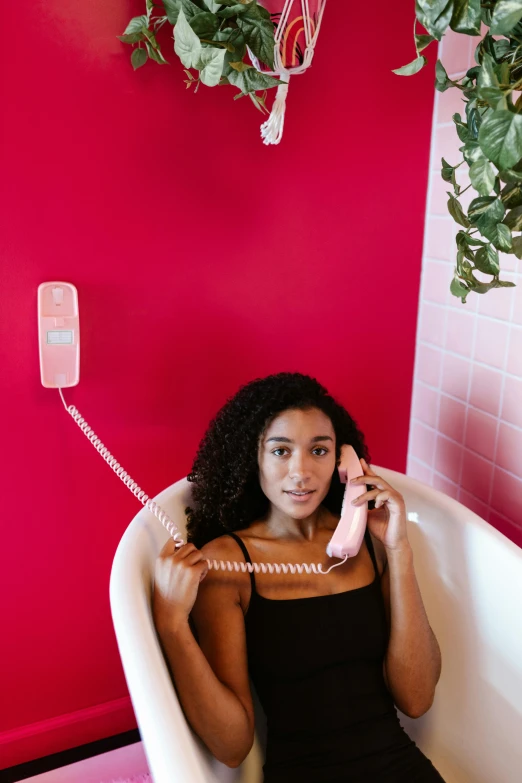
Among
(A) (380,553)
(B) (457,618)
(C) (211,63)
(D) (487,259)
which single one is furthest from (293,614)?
(C) (211,63)

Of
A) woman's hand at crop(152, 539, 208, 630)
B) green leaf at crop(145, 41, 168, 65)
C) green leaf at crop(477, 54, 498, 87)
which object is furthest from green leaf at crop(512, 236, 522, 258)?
green leaf at crop(145, 41, 168, 65)

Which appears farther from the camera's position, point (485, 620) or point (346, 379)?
point (346, 379)

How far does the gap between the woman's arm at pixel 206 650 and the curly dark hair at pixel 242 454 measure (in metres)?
0.20

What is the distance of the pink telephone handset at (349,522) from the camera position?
53.1 inches

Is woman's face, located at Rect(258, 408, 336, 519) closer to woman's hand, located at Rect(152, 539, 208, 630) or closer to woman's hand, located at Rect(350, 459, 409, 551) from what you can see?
woman's hand, located at Rect(350, 459, 409, 551)

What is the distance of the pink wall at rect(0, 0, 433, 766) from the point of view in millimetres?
1527

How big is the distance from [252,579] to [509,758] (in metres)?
0.63

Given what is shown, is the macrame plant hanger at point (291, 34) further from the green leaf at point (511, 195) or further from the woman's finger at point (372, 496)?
the woman's finger at point (372, 496)

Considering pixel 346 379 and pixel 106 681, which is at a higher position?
pixel 346 379

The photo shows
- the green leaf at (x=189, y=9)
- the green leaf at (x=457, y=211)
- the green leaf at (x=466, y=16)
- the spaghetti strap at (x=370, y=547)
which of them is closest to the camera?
the green leaf at (x=466, y=16)

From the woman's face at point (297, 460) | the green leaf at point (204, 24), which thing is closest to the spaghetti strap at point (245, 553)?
the woman's face at point (297, 460)

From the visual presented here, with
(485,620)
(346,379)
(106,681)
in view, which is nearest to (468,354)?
(346,379)

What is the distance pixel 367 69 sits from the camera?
1.78 metres

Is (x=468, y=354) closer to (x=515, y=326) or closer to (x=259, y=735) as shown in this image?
(x=515, y=326)
